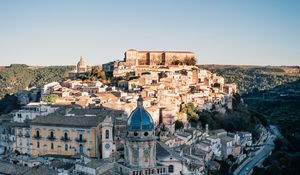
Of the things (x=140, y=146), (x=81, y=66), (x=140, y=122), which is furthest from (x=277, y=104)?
(x=140, y=146)

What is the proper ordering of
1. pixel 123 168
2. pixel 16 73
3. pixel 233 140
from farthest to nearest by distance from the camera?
pixel 16 73, pixel 233 140, pixel 123 168

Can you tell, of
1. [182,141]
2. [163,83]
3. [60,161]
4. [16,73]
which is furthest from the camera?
[16,73]

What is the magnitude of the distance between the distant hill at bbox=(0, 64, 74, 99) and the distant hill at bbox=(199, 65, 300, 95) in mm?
47861

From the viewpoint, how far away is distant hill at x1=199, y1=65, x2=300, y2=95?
14288 centimetres

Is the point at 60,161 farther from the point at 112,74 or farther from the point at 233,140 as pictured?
the point at 112,74

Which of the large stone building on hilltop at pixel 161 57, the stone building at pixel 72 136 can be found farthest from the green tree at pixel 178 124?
the large stone building on hilltop at pixel 161 57

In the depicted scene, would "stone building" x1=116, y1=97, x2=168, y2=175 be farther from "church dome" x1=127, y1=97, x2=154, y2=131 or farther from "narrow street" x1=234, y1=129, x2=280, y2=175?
"narrow street" x1=234, y1=129, x2=280, y2=175

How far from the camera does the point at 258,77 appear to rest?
159000mm

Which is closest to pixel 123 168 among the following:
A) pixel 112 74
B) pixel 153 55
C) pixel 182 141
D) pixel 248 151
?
pixel 182 141

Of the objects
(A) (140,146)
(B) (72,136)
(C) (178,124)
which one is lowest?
(C) (178,124)

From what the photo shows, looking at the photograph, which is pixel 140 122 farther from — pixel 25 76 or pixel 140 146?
pixel 25 76

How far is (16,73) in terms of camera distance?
471ft

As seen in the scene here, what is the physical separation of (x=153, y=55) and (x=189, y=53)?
8324mm

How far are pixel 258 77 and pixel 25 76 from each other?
254 feet
